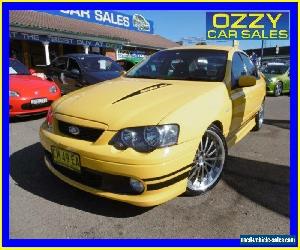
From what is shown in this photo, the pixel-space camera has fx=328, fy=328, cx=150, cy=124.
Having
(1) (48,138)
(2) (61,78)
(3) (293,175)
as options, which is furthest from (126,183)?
(2) (61,78)

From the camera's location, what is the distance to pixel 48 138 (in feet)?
10.9

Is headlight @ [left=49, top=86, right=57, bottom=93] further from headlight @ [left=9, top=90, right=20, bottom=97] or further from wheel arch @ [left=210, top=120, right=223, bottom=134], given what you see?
wheel arch @ [left=210, top=120, right=223, bottom=134]

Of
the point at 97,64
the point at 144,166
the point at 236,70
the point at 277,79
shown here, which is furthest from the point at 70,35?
the point at 144,166

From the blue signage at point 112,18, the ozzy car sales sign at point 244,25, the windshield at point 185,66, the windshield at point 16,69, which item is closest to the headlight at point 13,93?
the windshield at point 16,69

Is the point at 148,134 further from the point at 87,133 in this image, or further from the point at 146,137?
the point at 87,133

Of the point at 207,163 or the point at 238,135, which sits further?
the point at 238,135

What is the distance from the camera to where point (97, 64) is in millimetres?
9320

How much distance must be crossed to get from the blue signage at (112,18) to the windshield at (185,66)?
2117 cm

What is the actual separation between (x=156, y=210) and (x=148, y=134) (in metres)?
0.80

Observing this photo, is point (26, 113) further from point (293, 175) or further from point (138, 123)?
point (293, 175)

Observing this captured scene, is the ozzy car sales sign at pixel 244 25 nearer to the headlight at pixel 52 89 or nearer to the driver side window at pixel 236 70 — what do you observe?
the headlight at pixel 52 89

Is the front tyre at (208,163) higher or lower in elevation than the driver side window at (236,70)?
lower

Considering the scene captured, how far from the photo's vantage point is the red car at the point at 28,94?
6.48 meters

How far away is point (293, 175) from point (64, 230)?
2.72 metres
